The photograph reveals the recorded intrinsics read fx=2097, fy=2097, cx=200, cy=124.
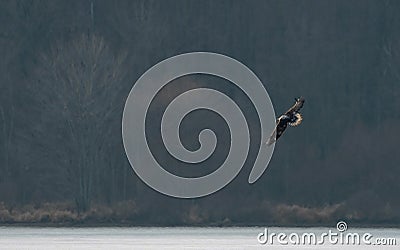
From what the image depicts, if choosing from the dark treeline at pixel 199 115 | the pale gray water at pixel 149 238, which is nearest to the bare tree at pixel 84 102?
the dark treeline at pixel 199 115

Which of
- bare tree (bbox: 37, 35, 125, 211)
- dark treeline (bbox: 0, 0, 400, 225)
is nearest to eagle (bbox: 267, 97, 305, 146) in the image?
dark treeline (bbox: 0, 0, 400, 225)

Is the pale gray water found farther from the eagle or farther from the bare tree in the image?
the eagle

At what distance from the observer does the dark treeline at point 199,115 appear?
5106 centimetres

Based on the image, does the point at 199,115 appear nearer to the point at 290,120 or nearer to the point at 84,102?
the point at 84,102

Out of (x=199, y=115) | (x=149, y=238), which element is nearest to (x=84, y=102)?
(x=199, y=115)

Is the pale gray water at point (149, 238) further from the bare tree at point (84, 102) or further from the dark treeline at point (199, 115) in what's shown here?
the bare tree at point (84, 102)

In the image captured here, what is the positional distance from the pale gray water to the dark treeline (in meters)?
2.92

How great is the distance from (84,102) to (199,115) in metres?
4.11

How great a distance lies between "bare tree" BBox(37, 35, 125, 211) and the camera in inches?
2039

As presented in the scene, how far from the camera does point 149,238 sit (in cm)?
4181

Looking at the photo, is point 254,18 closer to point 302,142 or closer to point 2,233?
point 302,142

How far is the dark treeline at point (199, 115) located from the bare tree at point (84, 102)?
0.05 metres

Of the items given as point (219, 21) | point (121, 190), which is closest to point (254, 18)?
point (219, 21)

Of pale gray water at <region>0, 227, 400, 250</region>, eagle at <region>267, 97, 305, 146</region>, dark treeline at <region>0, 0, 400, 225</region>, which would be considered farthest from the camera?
dark treeline at <region>0, 0, 400, 225</region>
